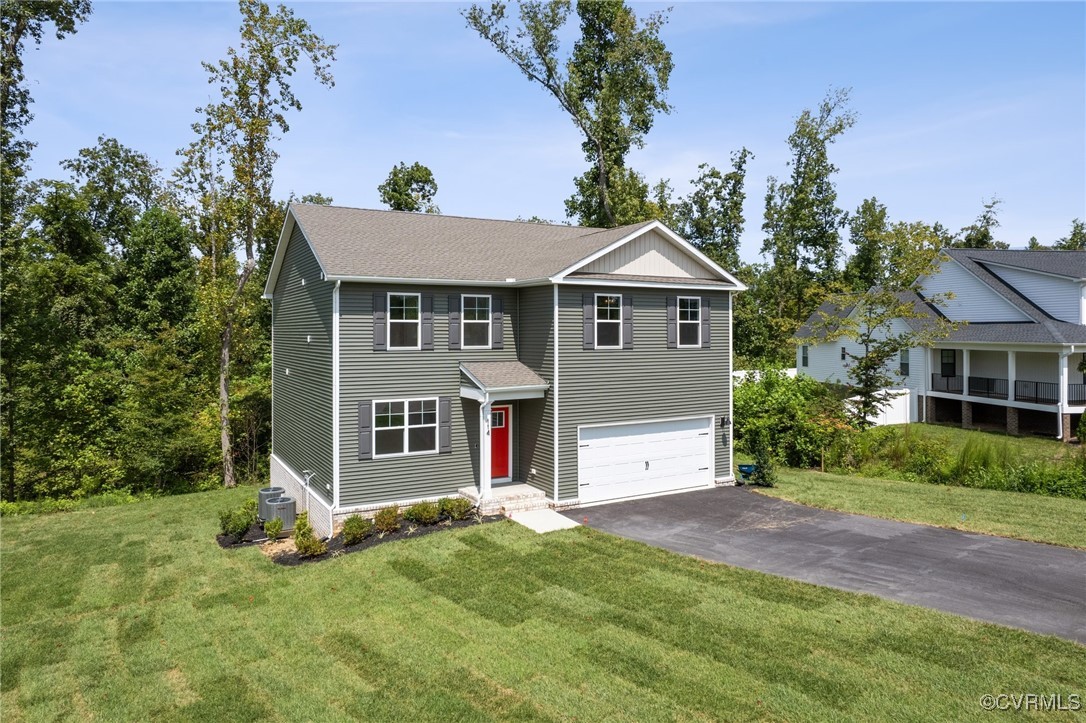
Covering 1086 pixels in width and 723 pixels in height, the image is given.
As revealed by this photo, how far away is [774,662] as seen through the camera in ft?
25.9

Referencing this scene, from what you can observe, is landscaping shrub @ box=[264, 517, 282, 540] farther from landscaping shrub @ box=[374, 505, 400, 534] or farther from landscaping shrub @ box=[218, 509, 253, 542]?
landscaping shrub @ box=[374, 505, 400, 534]

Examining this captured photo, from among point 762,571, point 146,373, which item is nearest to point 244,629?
point 762,571

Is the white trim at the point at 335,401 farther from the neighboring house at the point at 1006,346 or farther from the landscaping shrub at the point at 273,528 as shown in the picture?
the neighboring house at the point at 1006,346

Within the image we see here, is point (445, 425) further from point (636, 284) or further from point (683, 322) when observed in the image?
point (683, 322)

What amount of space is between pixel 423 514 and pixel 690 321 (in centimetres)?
889

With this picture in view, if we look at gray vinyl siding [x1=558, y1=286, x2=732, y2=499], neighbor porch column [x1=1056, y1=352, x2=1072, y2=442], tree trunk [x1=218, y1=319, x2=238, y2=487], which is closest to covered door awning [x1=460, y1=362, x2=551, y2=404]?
gray vinyl siding [x1=558, y1=286, x2=732, y2=499]

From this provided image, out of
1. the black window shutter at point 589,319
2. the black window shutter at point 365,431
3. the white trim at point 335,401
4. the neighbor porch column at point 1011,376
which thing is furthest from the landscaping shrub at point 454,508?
the neighbor porch column at point 1011,376

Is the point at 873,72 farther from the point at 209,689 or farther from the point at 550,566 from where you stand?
the point at 209,689

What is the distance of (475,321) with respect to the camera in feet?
54.0

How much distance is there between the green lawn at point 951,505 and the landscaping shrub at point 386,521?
386 inches

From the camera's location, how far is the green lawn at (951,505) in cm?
1322

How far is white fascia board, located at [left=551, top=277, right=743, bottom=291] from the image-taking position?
15758 mm

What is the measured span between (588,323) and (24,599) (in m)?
12.7

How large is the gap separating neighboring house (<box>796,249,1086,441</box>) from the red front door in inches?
659
